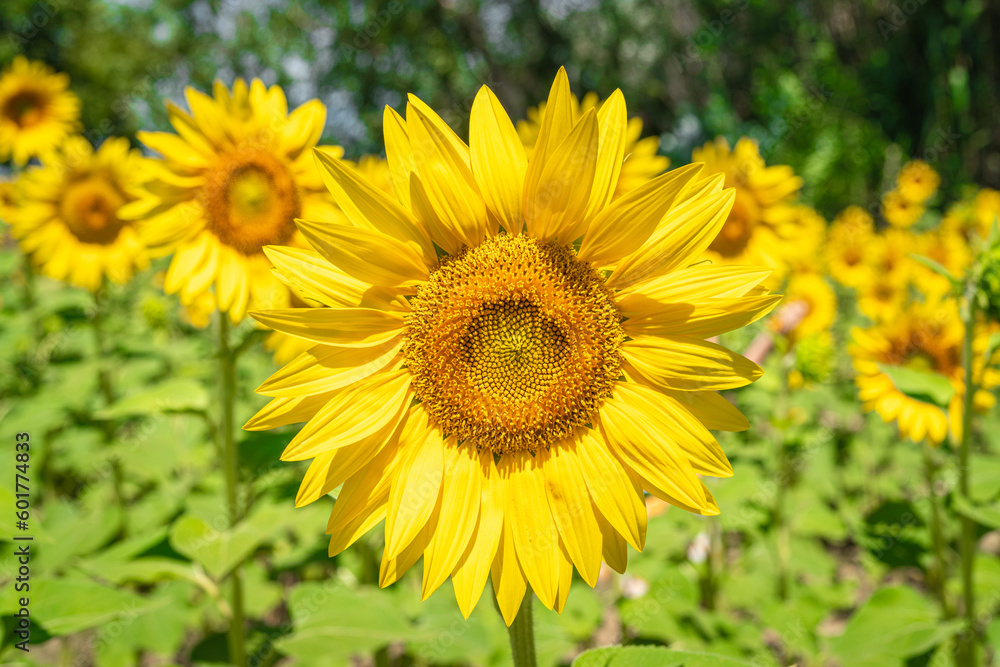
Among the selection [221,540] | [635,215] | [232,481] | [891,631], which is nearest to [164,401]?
[232,481]

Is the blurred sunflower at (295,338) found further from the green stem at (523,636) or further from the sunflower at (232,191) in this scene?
the green stem at (523,636)

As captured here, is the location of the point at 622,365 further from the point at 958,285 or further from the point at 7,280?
the point at 7,280

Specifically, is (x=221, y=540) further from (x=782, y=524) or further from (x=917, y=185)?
(x=917, y=185)

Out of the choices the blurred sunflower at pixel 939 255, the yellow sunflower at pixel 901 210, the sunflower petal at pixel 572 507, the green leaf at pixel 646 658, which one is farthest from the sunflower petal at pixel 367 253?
the yellow sunflower at pixel 901 210

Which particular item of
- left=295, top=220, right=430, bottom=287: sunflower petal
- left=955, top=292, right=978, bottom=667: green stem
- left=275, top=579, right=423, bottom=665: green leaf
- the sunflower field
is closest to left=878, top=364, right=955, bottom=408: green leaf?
the sunflower field

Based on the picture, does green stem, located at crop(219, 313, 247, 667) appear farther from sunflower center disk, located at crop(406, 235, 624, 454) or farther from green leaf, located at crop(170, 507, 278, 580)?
sunflower center disk, located at crop(406, 235, 624, 454)

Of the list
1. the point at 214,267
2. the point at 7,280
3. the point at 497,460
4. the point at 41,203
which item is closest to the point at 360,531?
the point at 497,460
